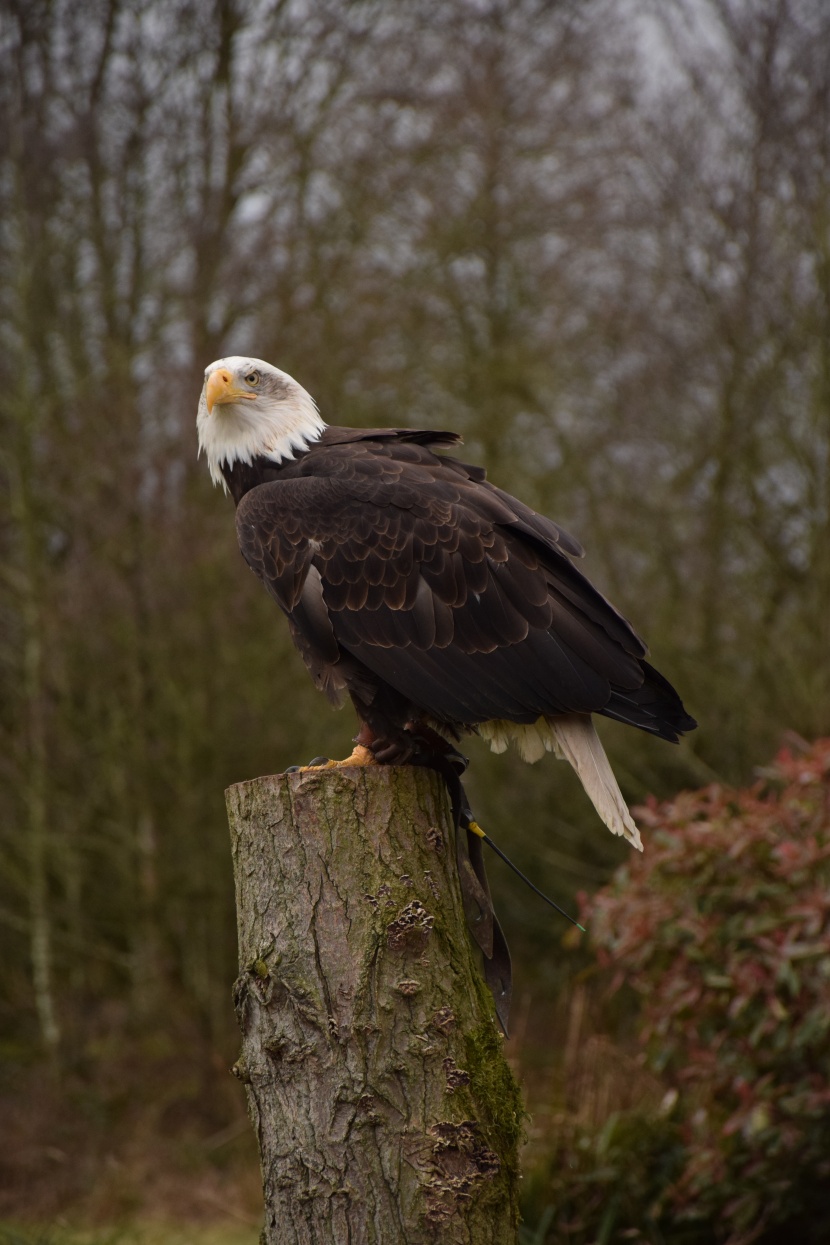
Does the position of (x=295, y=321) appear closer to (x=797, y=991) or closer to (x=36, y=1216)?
(x=36, y=1216)

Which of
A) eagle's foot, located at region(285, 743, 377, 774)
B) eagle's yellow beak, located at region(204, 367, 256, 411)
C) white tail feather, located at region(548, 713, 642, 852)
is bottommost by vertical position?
white tail feather, located at region(548, 713, 642, 852)

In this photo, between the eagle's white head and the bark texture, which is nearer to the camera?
the bark texture

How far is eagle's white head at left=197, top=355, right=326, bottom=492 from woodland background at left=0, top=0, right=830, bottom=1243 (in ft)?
16.1

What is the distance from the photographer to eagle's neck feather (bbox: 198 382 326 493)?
4.65m

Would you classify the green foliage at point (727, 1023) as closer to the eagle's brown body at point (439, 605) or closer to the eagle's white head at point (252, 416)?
the eagle's brown body at point (439, 605)

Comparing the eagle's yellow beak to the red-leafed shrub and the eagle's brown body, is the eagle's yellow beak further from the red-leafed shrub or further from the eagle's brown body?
the red-leafed shrub

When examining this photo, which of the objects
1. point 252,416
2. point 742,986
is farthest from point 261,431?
point 742,986

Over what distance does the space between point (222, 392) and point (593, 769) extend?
6.12 ft

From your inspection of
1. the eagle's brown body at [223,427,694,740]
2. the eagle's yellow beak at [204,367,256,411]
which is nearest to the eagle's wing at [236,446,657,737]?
the eagle's brown body at [223,427,694,740]

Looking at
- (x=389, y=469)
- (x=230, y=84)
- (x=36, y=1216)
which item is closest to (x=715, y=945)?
(x=389, y=469)

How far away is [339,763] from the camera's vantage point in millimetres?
3857

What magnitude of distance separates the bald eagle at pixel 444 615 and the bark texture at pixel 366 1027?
64 centimetres

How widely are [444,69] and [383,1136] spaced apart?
36.6 feet

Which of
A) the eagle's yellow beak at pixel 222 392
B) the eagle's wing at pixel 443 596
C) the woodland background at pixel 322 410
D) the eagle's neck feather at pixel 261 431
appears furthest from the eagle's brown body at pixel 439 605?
the woodland background at pixel 322 410
